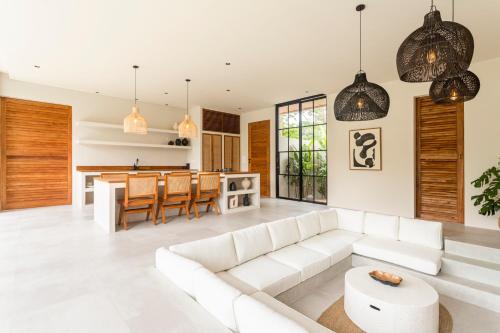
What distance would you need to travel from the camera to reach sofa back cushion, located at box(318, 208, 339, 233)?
11.2ft

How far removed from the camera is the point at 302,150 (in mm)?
7242

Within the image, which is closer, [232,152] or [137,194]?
[137,194]

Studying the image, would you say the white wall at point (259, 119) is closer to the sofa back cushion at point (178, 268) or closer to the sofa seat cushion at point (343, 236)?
the sofa seat cushion at point (343, 236)

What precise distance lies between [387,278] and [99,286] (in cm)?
250

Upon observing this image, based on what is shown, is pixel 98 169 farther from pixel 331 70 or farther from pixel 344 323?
pixel 344 323

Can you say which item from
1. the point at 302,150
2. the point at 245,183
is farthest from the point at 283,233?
the point at 302,150

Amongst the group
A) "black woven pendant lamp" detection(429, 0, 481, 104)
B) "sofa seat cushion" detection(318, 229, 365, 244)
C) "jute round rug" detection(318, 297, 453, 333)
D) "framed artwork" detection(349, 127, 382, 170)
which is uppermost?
"black woven pendant lamp" detection(429, 0, 481, 104)

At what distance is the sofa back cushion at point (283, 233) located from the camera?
2.73 meters

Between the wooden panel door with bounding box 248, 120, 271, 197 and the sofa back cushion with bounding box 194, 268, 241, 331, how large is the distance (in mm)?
6602

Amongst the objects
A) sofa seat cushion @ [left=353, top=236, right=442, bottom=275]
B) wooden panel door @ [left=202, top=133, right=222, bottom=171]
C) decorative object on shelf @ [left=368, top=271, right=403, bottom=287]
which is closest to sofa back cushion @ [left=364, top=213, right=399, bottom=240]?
sofa seat cushion @ [left=353, top=236, right=442, bottom=275]

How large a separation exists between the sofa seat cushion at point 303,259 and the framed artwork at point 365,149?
3.81m

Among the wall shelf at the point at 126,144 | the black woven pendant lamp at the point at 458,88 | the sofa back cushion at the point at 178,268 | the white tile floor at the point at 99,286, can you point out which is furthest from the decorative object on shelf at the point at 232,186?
the black woven pendant lamp at the point at 458,88

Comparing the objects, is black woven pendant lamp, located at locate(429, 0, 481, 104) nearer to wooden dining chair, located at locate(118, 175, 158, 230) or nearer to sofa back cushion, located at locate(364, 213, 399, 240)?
sofa back cushion, located at locate(364, 213, 399, 240)

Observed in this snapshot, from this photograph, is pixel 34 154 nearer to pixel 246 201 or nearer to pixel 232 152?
pixel 246 201
